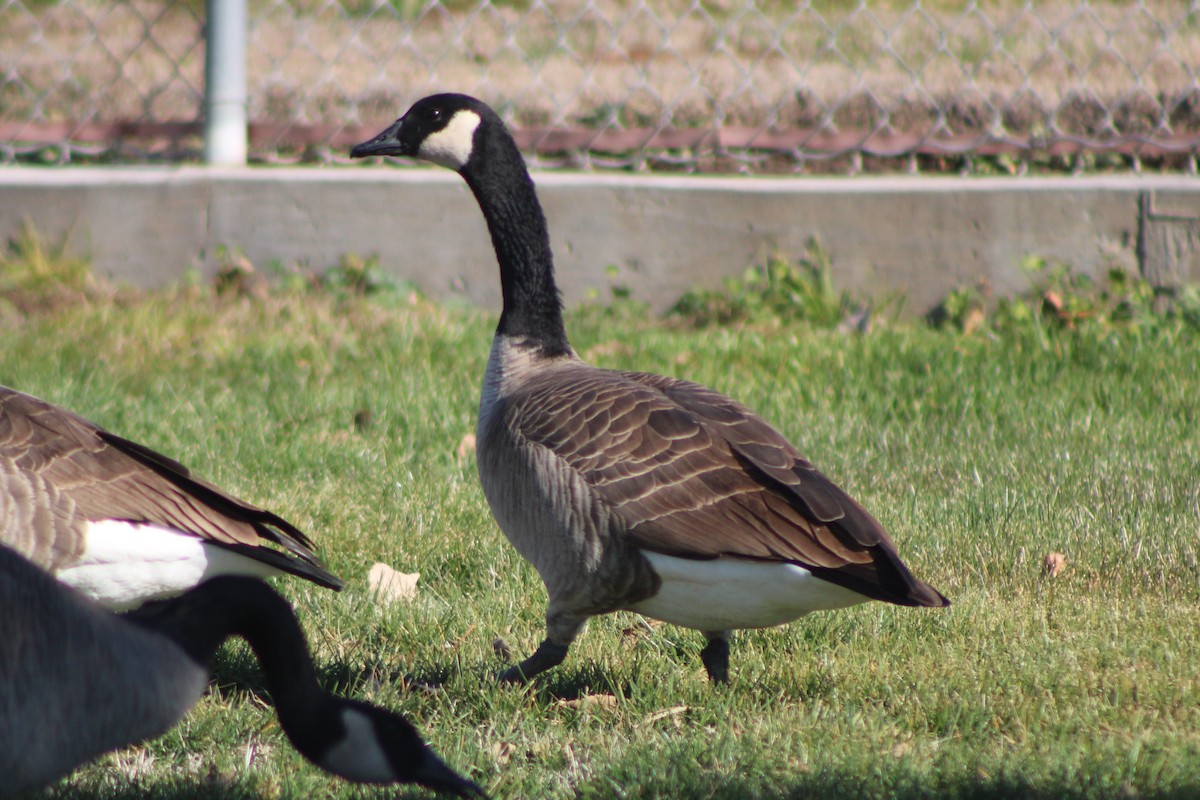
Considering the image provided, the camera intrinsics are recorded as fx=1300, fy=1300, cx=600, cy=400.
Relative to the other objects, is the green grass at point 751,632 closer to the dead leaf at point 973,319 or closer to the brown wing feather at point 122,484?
the dead leaf at point 973,319

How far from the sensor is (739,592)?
2.75 metres

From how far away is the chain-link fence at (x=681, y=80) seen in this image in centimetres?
659

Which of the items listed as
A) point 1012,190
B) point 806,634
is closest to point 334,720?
point 806,634

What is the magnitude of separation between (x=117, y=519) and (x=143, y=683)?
0.88 metres

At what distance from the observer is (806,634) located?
3.32 metres

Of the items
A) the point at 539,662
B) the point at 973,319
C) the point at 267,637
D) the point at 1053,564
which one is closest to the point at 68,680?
the point at 267,637

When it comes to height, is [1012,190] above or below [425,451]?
above

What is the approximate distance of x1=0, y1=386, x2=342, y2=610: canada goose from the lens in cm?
292

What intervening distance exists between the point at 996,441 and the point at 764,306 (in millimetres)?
1730

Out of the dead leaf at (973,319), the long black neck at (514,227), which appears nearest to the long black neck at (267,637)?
the long black neck at (514,227)

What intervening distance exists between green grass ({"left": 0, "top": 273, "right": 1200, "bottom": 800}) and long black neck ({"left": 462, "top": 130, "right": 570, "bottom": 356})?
76 cm

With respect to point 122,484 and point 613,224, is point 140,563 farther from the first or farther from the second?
point 613,224

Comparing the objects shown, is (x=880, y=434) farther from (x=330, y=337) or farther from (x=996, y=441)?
(x=330, y=337)

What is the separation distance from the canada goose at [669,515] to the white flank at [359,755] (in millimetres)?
802
